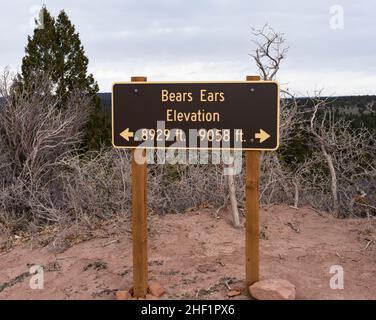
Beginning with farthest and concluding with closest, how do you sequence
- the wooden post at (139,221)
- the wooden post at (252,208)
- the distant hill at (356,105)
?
the distant hill at (356,105) → the wooden post at (139,221) → the wooden post at (252,208)

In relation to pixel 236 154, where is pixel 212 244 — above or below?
below

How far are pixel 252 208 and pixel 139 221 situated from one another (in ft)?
3.18

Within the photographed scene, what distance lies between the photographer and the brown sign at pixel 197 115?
405 cm

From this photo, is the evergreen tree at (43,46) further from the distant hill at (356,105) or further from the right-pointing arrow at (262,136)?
the right-pointing arrow at (262,136)

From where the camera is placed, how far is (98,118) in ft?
69.1

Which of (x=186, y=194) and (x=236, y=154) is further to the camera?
(x=186, y=194)

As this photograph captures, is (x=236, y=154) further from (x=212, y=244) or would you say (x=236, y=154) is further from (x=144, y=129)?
(x=144, y=129)

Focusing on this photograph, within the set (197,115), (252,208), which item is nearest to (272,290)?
(252,208)

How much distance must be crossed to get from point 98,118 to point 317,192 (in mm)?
13491

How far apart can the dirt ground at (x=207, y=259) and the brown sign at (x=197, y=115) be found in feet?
4.59

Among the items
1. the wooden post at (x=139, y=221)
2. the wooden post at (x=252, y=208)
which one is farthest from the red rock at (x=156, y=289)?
the wooden post at (x=252, y=208)

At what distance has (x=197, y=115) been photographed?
4.11 m

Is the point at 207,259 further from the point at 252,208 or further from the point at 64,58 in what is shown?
the point at 64,58
